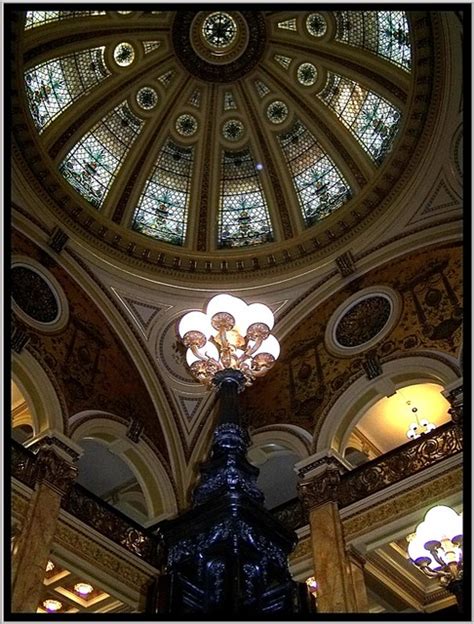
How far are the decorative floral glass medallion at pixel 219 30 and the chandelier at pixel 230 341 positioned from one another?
317 inches

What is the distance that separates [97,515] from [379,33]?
8857 mm

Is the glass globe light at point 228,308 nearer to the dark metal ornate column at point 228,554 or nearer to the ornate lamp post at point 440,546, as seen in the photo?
the dark metal ornate column at point 228,554

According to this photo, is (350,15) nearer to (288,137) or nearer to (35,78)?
(288,137)

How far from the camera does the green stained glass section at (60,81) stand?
39.2 feet

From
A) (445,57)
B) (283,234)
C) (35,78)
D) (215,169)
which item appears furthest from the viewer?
(215,169)

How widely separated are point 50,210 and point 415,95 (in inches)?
231

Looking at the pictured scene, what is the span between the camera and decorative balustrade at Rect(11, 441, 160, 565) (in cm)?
Answer: 937

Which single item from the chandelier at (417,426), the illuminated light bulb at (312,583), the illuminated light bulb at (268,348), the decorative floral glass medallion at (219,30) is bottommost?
the illuminated light bulb at (312,583)

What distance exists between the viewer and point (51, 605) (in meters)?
10.8

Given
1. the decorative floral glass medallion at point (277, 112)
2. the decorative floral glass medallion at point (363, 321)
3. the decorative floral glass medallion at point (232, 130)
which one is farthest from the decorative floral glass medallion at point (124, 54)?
the decorative floral glass medallion at point (363, 321)

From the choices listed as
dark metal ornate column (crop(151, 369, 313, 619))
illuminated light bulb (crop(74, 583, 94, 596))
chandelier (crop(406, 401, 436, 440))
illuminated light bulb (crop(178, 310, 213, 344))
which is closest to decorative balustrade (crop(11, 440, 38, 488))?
illuminated light bulb (crop(74, 583, 94, 596))

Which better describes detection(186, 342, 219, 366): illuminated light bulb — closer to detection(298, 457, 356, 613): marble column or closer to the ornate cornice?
detection(298, 457, 356, 613): marble column

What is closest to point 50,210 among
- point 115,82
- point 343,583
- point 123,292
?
point 123,292

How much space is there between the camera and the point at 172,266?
12.8m
